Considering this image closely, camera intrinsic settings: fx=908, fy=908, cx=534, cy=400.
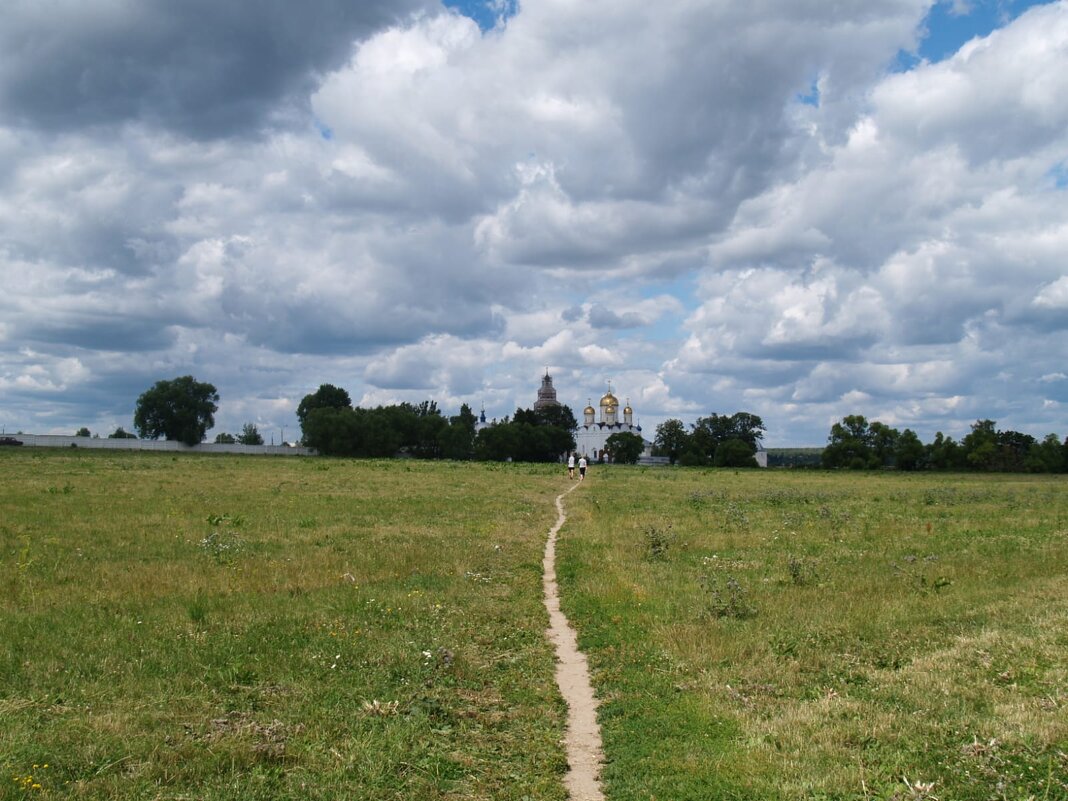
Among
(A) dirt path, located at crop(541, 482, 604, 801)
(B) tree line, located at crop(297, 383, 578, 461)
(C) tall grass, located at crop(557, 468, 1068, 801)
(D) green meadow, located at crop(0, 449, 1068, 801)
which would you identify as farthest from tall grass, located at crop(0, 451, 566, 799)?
(B) tree line, located at crop(297, 383, 578, 461)

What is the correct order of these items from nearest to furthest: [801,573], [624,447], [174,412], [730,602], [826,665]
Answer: [826,665] < [730,602] < [801,573] < [174,412] < [624,447]

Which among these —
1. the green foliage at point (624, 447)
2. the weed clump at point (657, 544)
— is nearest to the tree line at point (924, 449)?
the green foliage at point (624, 447)

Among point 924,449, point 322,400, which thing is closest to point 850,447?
point 924,449

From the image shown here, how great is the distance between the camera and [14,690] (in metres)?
10.1

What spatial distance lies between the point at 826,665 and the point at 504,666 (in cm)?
435

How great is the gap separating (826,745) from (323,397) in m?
176

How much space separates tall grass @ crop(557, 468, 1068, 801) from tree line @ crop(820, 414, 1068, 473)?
140 m

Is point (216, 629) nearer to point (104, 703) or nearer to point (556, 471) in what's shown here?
point (104, 703)

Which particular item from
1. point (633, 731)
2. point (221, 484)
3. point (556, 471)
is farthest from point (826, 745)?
point (556, 471)

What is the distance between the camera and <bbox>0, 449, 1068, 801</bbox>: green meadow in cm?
824

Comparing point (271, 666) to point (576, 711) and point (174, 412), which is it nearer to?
point (576, 711)

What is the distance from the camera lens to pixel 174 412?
526ft

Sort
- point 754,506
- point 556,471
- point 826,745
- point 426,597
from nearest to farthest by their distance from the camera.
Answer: point 826,745 → point 426,597 → point 754,506 → point 556,471

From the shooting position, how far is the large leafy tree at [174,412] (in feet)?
524
